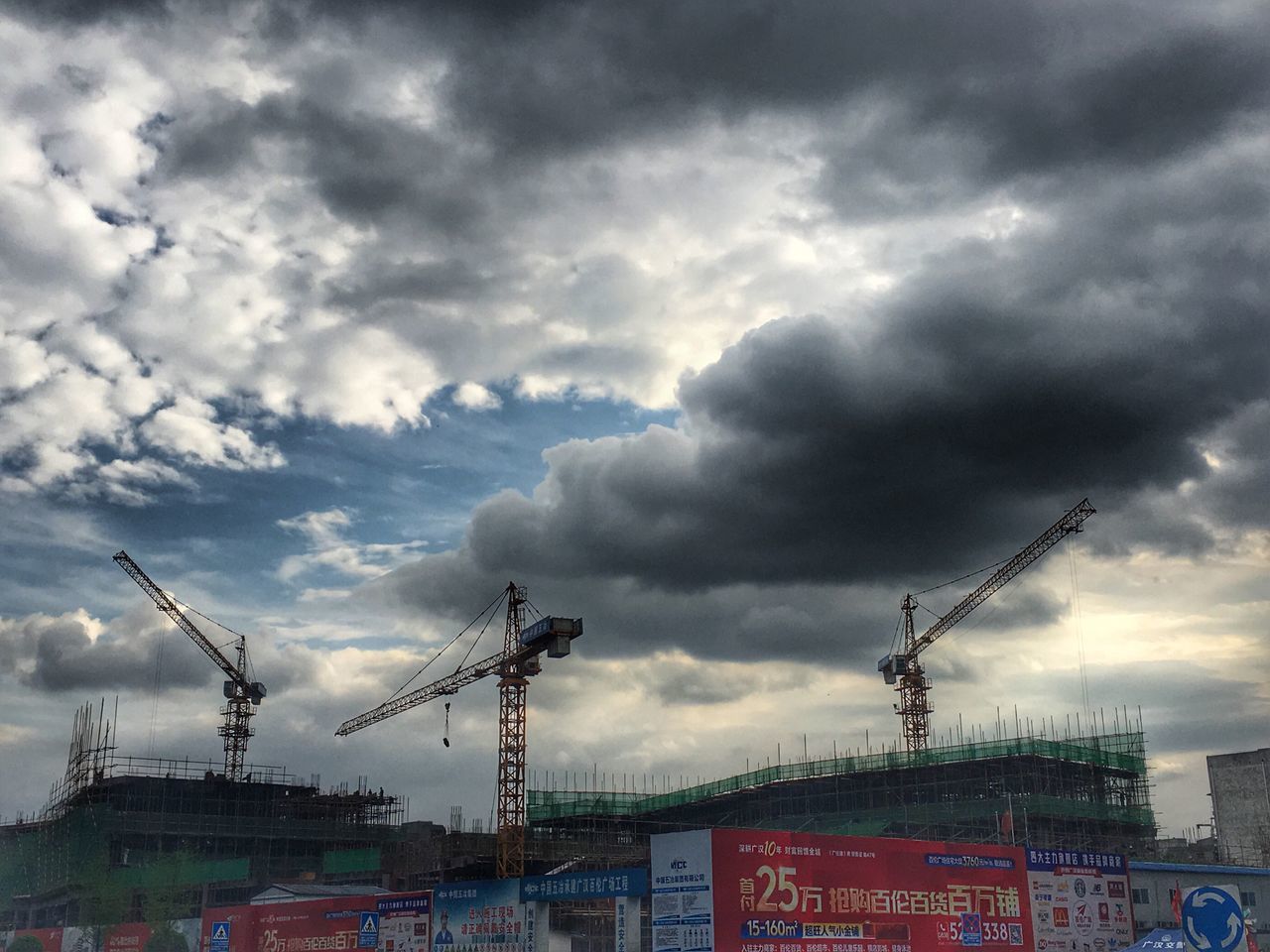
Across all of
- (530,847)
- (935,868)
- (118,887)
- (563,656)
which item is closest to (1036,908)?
(935,868)

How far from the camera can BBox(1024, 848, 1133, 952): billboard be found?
5397 centimetres

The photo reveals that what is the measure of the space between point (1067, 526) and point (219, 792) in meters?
109

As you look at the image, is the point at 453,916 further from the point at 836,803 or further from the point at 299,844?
the point at 299,844

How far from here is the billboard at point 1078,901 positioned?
177ft

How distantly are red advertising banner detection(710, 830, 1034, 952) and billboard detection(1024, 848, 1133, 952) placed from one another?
871mm

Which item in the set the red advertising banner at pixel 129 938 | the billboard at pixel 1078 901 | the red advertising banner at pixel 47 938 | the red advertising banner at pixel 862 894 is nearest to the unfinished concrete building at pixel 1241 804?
the billboard at pixel 1078 901

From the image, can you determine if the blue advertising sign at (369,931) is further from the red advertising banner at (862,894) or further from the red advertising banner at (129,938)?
the red advertising banner at (129,938)

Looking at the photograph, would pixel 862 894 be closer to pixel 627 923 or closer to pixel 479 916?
pixel 627 923

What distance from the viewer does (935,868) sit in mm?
51438

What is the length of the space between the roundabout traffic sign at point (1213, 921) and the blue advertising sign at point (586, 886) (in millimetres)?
38080

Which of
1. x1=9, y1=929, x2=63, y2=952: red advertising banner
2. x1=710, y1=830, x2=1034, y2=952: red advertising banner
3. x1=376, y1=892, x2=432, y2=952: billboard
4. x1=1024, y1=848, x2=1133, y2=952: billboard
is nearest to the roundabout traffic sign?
x1=710, y1=830, x2=1034, y2=952: red advertising banner

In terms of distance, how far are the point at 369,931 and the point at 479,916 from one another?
7550 millimetres

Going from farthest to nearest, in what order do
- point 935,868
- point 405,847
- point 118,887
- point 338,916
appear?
point 405,847
point 118,887
point 338,916
point 935,868

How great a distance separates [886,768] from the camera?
12950 centimetres
